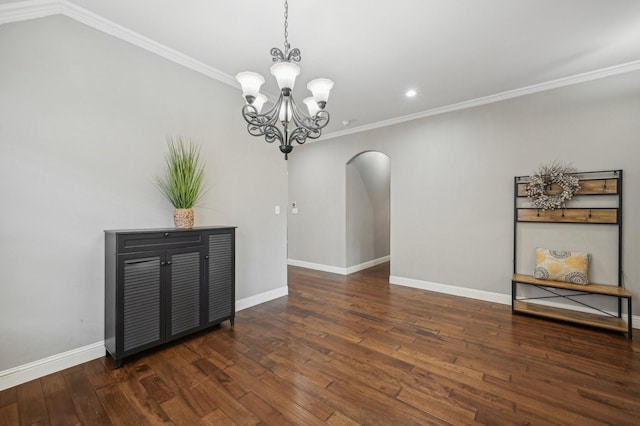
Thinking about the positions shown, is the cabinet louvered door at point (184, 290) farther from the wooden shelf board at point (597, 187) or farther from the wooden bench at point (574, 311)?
the wooden shelf board at point (597, 187)

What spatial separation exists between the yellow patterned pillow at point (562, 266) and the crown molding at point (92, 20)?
453 centimetres

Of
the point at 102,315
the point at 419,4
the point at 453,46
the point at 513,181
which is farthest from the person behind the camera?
the point at 513,181

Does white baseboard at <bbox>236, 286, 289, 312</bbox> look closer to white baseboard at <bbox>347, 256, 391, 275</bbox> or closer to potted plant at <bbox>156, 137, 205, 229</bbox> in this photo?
potted plant at <bbox>156, 137, 205, 229</bbox>

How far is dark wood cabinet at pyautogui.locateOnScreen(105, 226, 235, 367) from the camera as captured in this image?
2234mm

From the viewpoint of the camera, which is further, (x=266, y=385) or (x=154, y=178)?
(x=154, y=178)

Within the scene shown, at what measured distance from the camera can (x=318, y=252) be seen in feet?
19.4

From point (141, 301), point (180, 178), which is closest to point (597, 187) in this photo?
point (180, 178)

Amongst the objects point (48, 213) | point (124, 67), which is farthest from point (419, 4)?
point (48, 213)

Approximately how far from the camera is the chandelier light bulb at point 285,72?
73.0 inches

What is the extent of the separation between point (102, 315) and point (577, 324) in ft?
16.0

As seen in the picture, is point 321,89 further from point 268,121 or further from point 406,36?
point 406,36

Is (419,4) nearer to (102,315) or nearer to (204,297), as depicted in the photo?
(204,297)

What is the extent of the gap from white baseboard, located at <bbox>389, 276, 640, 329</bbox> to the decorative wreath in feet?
4.03

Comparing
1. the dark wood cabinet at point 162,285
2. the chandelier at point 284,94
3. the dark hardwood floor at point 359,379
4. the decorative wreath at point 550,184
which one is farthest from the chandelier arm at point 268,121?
the decorative wreath at point 550,184
